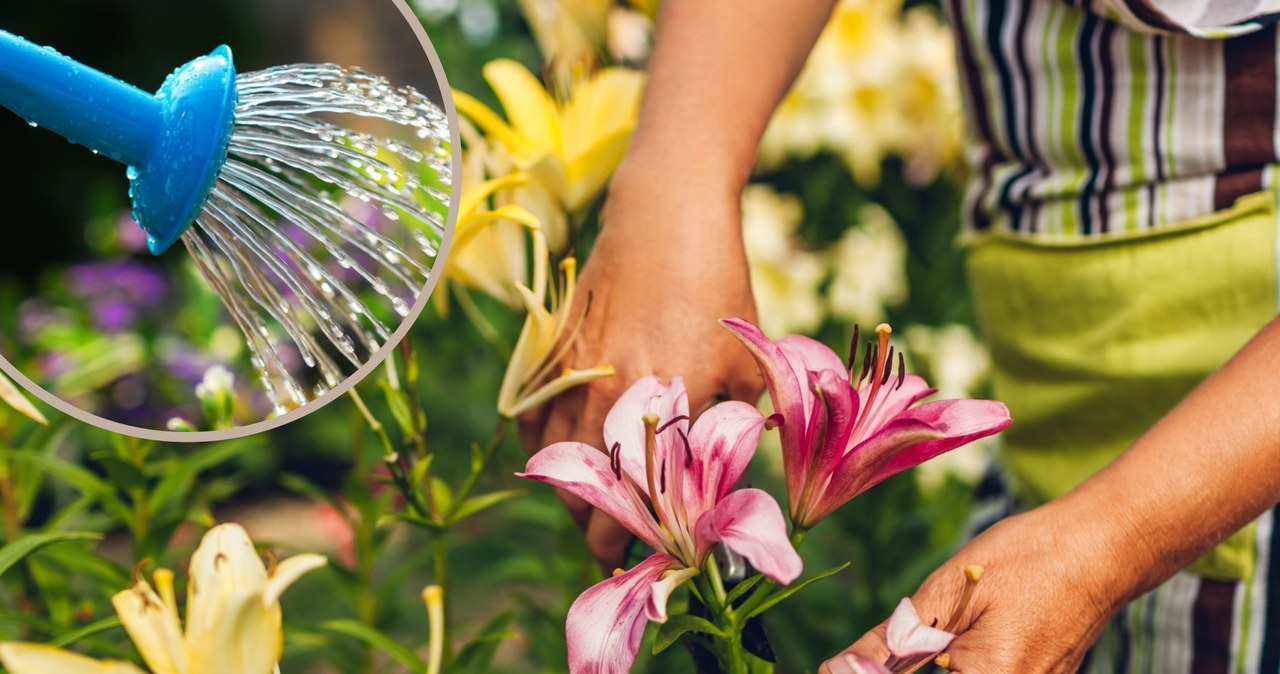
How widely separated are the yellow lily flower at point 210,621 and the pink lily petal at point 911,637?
7.7 inches

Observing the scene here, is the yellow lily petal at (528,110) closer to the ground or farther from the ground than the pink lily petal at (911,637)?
farther from the ground

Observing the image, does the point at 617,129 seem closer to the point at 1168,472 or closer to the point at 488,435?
the point at 1168,472

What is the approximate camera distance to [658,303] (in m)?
0.53

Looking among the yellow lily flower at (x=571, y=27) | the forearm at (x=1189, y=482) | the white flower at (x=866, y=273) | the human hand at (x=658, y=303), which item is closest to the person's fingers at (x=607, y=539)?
the human hand at (x=658, y=303)

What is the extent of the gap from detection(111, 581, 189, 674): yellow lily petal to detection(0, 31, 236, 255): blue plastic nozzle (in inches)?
5.9

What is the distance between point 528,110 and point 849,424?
12.5 inches

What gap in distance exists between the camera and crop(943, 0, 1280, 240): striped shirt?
0.61 metres

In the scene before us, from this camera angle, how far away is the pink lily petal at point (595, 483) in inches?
16.6

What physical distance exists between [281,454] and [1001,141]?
1.56 metres

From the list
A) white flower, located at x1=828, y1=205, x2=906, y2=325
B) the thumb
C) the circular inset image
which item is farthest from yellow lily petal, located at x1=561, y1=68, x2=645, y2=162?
white flower, located at x1=828, y1=205, x2=906, y2=325

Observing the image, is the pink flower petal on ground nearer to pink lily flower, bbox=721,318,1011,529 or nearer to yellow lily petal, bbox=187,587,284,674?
pink lily flower, bbox=721,318,1011,529

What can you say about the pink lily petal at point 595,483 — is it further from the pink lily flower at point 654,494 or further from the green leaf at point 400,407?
the green leaf at point 400,407

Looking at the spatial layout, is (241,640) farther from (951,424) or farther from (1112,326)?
(1112,326)

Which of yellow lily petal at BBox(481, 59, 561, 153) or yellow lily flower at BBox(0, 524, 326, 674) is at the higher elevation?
yellow lily petal at BBox(481, 59, 561, 153)
